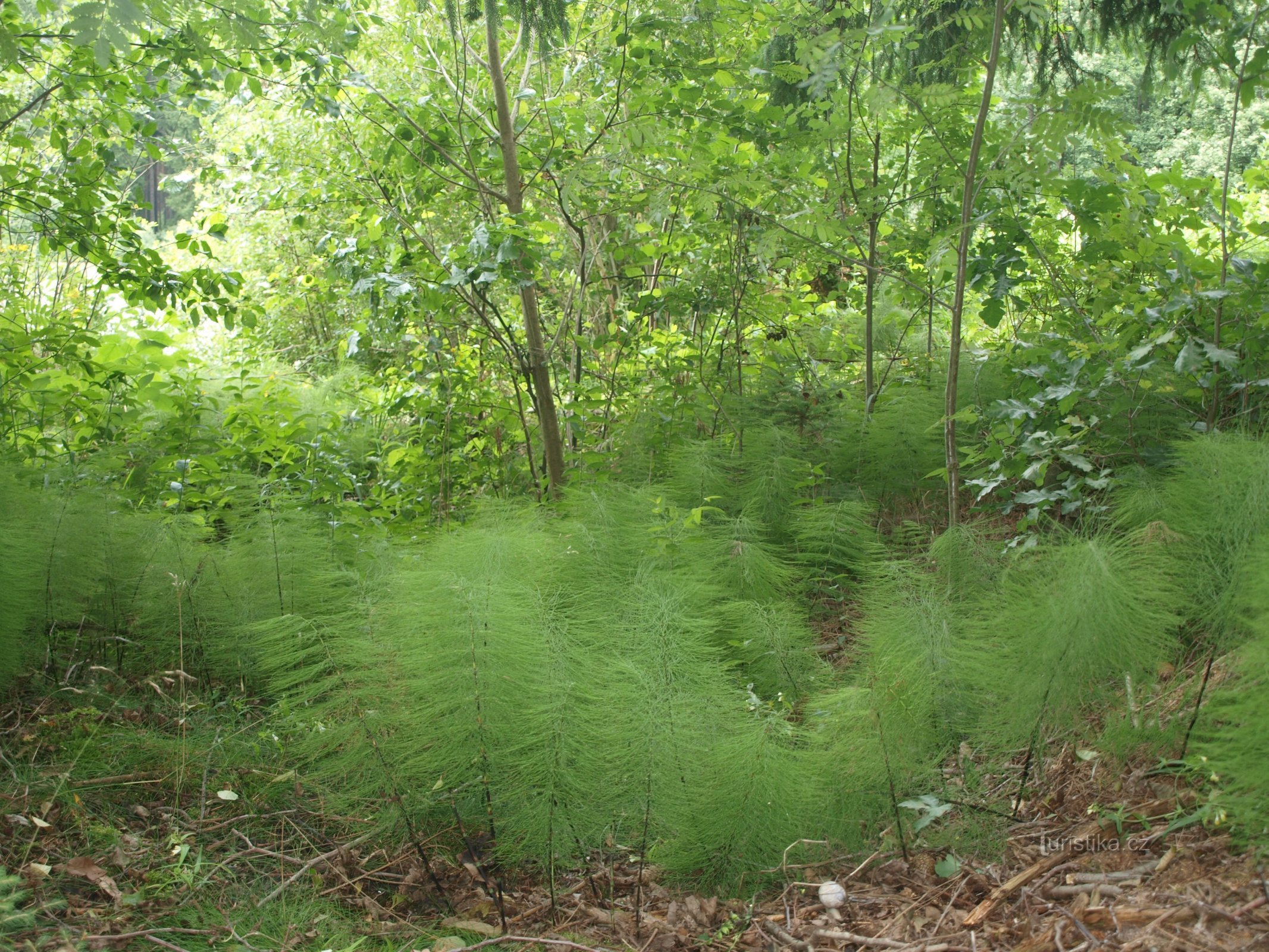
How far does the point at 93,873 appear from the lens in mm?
1863

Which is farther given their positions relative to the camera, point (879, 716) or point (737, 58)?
point (737, 58)

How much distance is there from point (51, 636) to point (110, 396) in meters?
1.80

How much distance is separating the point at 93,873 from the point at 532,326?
2.77m

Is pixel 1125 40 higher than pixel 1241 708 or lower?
higher

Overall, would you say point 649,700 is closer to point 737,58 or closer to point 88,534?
point 88,534

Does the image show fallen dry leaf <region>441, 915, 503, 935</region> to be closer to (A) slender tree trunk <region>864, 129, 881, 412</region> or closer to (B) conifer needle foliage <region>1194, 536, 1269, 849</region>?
(B) conifer needle foliage <region>1194, 536, 1269, 849</region>

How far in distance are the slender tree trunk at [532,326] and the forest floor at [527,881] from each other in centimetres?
201

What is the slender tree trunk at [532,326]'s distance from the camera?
3961 mm

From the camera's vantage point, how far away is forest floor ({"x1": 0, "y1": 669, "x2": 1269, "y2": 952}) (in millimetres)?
1585

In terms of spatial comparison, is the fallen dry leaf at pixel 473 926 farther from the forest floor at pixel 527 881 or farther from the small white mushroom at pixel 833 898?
the small white mushroom at pixel 833 898

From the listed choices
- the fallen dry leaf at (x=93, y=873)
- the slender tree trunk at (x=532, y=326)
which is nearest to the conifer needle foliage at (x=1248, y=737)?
the fallen dry leaf at (x=93, y=873)

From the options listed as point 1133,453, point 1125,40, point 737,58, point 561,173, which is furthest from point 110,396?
point 1125,40

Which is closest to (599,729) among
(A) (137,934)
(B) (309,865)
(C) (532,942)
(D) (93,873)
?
(C) (532,942)

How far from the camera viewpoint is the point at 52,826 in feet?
6.63
